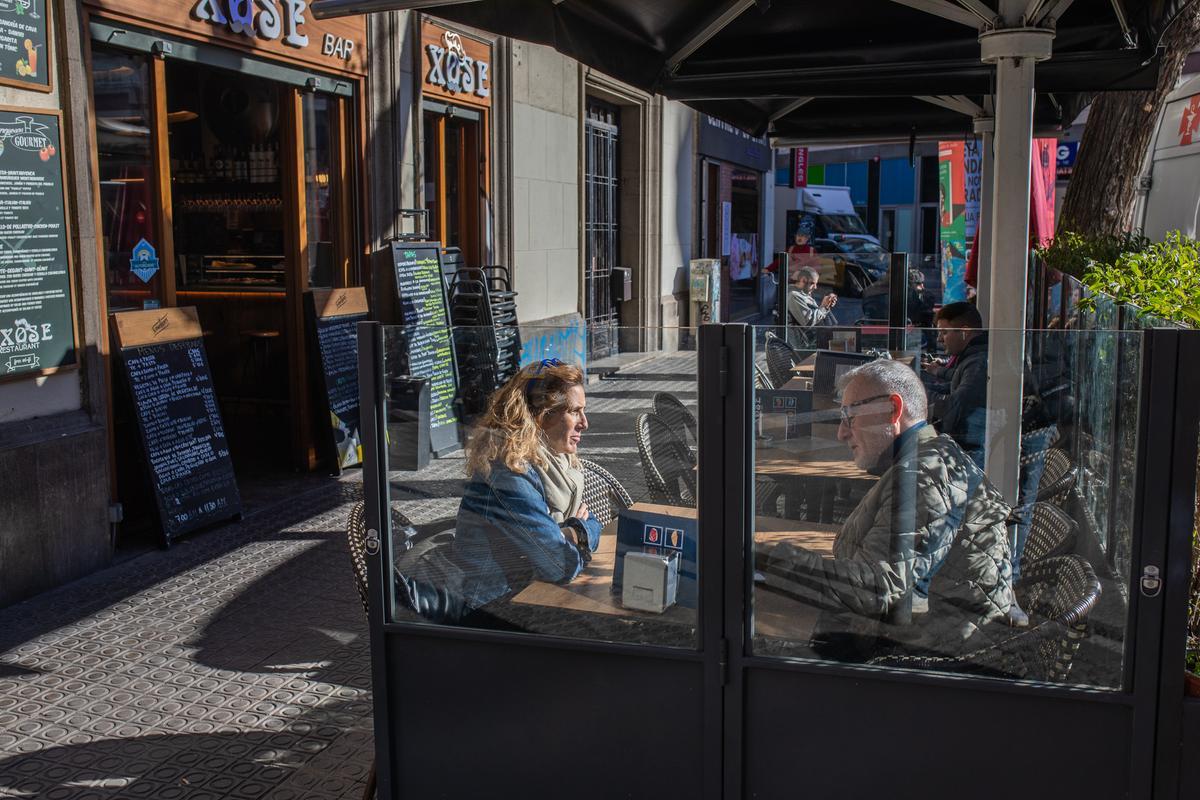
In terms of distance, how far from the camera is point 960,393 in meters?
2.77

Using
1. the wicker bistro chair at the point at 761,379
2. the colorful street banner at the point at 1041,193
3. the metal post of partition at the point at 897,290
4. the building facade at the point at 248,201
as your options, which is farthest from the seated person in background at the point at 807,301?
the wicker bistro chair at the point at 761,379

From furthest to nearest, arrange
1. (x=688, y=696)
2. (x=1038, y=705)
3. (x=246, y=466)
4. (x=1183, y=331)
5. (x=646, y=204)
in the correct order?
(x=646, y=204)
(x=246, y=466)
(x=688, y=696)
(x=1038, y=705)
(x=1183, y=331)

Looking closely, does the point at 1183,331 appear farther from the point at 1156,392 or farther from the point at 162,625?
the point at 162,625

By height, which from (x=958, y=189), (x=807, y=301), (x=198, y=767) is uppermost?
(x=958, y=189)

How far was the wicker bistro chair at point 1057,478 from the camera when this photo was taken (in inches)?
110

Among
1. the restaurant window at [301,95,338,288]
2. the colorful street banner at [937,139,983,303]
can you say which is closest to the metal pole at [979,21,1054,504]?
the restaurant window at [301,95,338,288]

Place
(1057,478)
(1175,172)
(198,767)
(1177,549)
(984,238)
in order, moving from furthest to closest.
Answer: (1175,172), (984,238), (198,767), (1057,478), (1177,549)

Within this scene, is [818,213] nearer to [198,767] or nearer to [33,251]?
[33,251]

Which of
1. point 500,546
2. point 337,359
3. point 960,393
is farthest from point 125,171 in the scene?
point 960,393

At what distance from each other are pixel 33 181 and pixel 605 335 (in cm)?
407

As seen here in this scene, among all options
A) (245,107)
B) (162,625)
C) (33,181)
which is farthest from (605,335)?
(245,107)

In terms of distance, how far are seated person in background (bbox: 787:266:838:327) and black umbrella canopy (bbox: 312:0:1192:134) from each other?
3.04m

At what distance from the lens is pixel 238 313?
403 inches

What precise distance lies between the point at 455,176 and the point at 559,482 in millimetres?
7688
